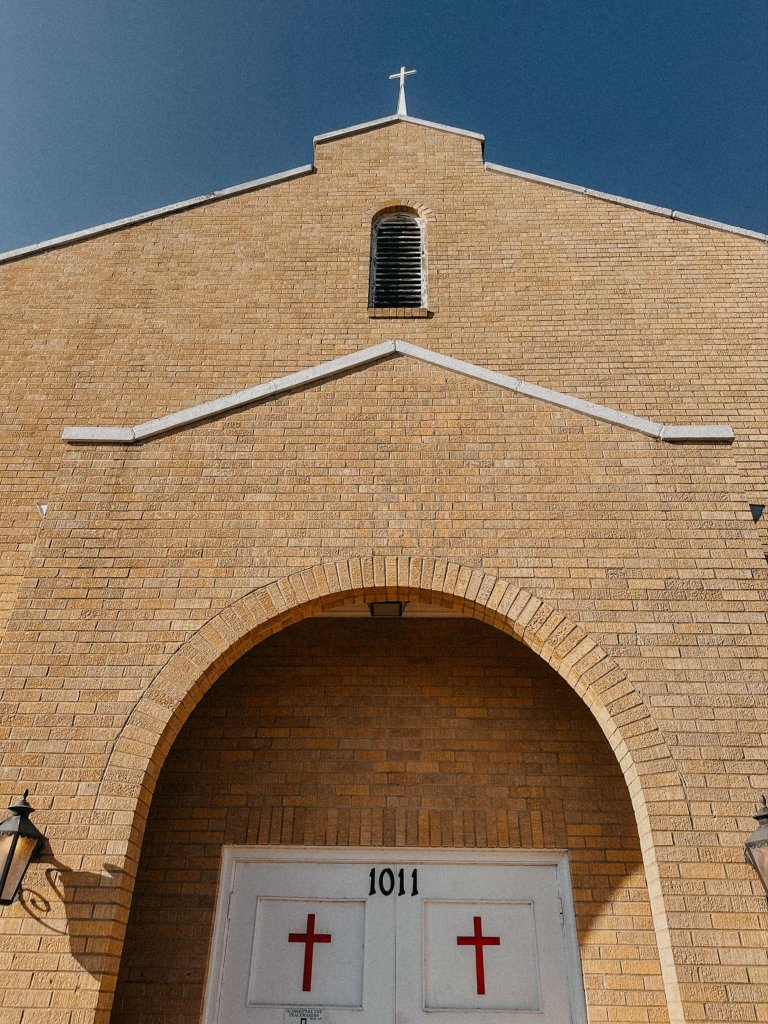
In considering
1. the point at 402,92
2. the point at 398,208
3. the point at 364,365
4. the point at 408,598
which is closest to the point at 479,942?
the point at 408,598

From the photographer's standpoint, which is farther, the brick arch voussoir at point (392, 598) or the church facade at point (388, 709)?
the brick arch voussoir at point (392, 598)

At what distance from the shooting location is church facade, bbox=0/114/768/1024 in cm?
384

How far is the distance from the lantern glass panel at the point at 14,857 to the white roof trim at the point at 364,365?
8.43 ft

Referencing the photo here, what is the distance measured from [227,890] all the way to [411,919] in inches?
47.3

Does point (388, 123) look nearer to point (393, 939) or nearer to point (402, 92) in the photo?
point (402, 92)

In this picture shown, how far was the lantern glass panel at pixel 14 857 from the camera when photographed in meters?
3.53

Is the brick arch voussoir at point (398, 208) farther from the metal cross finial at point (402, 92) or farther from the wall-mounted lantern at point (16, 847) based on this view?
the wall-mounted lantern at point (16, 847)

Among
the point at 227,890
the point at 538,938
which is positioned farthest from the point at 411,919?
the point at 227,890

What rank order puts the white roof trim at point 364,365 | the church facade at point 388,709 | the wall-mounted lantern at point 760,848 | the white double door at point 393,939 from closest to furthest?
the wall-mounted lantern at point 760,848
the church facade at point 388,709
the white double door at point 393,939
the white roof trim at point 364,365

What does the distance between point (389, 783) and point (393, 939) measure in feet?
3.04

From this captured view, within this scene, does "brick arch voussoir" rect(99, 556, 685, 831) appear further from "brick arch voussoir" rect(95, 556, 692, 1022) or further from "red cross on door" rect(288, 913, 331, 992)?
"red cross on door" rect(288, 913, 331, 992)

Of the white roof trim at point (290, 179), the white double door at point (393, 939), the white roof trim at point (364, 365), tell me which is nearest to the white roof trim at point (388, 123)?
the white roof trim at point (290, 179)

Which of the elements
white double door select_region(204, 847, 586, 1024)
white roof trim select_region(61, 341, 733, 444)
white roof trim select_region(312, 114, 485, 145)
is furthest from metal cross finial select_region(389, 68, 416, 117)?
white double door select_region(204, 847, 586, 1024)

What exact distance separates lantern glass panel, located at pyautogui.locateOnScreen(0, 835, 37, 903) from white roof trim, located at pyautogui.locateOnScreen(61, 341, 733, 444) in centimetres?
257
